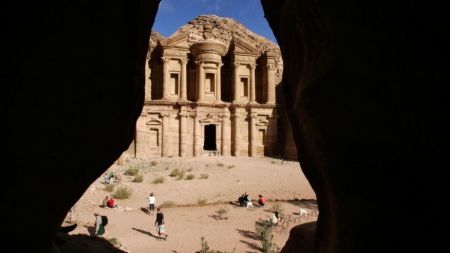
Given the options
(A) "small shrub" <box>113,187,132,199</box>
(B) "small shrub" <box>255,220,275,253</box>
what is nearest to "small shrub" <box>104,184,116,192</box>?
(A) "small shrub" <box>113,187,132,199</box>

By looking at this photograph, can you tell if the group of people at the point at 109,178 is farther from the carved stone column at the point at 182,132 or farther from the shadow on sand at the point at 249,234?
the carved stone column at the point at 182,132

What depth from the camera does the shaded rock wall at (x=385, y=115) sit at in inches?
74.0

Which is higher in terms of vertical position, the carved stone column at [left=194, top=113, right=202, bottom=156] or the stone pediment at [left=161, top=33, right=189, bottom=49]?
the stone pediment at [left=161, top=33, right=189, bottom=49]

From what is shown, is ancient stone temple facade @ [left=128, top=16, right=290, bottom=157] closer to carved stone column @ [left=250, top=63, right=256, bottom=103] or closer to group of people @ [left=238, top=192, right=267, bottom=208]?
carved stone column @ [left=250, top=63, right=256, bottom=103]

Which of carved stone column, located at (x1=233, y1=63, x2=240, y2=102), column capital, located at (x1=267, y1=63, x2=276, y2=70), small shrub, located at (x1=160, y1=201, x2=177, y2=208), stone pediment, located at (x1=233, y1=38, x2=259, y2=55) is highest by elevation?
stone pediment, located at (x1=233, y1=38, x2=259, y2=55)

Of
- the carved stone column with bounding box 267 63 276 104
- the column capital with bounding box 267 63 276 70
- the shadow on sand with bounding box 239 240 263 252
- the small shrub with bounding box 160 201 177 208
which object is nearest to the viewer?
the shadow on sand with bounding box 239 240 263 252

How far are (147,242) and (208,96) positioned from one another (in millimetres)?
17504

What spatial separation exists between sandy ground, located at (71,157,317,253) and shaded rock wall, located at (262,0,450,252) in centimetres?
601

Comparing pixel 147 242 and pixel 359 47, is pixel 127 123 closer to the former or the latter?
pixel 359 47

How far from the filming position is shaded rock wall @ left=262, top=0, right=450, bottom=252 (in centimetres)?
188

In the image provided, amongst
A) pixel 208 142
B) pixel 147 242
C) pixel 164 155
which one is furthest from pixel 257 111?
pixel 147 242

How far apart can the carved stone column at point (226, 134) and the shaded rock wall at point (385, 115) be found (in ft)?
70.5

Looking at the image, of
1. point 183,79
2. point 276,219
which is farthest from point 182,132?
point 276,219

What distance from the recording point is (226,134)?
24.0 m
